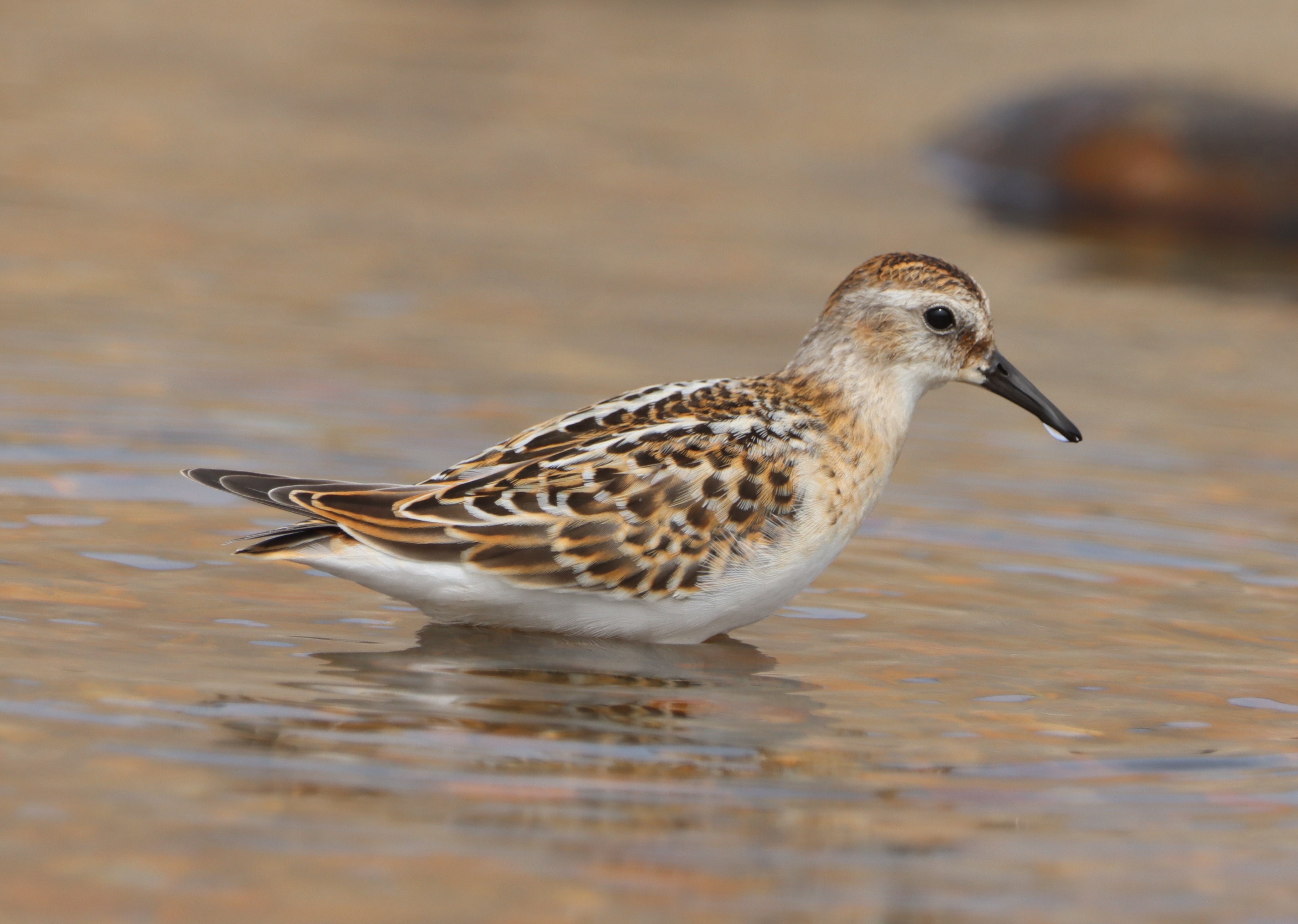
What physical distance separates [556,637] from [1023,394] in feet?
8.48

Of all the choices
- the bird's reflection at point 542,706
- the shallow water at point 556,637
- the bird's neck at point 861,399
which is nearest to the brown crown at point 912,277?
the bird's neck at point 861,399

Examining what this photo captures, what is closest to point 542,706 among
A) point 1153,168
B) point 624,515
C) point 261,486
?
point 624,515

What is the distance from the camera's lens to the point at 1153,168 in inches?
776

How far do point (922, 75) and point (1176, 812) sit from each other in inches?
860

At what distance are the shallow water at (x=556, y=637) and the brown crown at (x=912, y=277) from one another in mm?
1498

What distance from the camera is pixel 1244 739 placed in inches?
287

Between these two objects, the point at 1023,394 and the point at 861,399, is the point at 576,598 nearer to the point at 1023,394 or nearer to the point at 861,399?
the point at 861,399

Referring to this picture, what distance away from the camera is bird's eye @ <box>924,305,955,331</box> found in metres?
8.73

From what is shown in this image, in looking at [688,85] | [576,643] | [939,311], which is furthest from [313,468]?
[688,85]

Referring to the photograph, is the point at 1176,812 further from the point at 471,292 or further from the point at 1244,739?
the point at 471,292

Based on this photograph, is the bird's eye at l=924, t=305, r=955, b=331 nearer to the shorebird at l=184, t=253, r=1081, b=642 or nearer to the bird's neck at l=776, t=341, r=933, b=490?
the bird's neck at l=776, t=341, r=933, b=490

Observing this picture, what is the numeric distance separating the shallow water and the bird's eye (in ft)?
4.37

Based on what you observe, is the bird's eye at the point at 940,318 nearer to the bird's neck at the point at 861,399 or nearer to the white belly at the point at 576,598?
the bird's neck at the point at 861,399

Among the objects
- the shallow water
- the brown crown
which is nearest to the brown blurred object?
the shallow water
